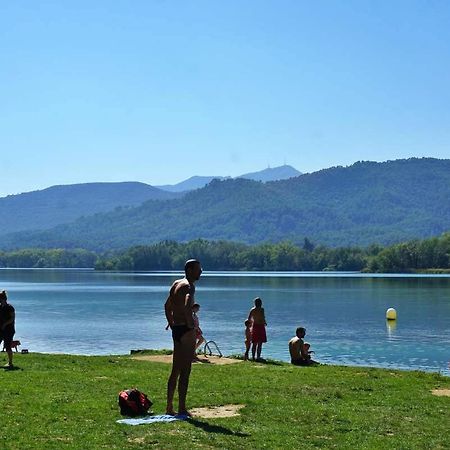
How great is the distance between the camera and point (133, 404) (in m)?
15.4

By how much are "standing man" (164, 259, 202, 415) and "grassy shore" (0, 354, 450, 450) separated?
823 millimetres

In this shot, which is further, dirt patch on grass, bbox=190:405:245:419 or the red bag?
dirt patch on grass, bbox=190:405:245:419

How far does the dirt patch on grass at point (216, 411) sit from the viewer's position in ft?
51.2

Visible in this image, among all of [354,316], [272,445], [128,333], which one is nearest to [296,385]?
[272,445]

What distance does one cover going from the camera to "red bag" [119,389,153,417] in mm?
15344

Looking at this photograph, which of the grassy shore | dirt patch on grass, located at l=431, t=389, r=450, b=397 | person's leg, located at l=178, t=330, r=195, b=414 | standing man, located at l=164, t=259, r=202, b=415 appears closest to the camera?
the grassy shore

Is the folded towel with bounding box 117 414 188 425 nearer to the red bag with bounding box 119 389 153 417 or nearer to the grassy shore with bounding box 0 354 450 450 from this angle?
the grassy shore with bounding box 0 354 450 450

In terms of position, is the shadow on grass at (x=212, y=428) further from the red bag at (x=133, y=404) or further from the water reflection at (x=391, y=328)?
the water reflection at (x=391, y=328)

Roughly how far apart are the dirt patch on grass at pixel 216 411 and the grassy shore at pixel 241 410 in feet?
0.80

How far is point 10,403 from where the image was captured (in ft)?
53.4

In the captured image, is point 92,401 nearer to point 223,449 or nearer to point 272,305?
point 223,449

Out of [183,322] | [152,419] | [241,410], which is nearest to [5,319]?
[241,410]

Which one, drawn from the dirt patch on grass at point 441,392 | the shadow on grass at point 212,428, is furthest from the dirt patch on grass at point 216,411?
the dirt patch on grass at point 441,392

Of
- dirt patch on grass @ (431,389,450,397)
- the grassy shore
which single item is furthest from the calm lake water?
the grassy shore
